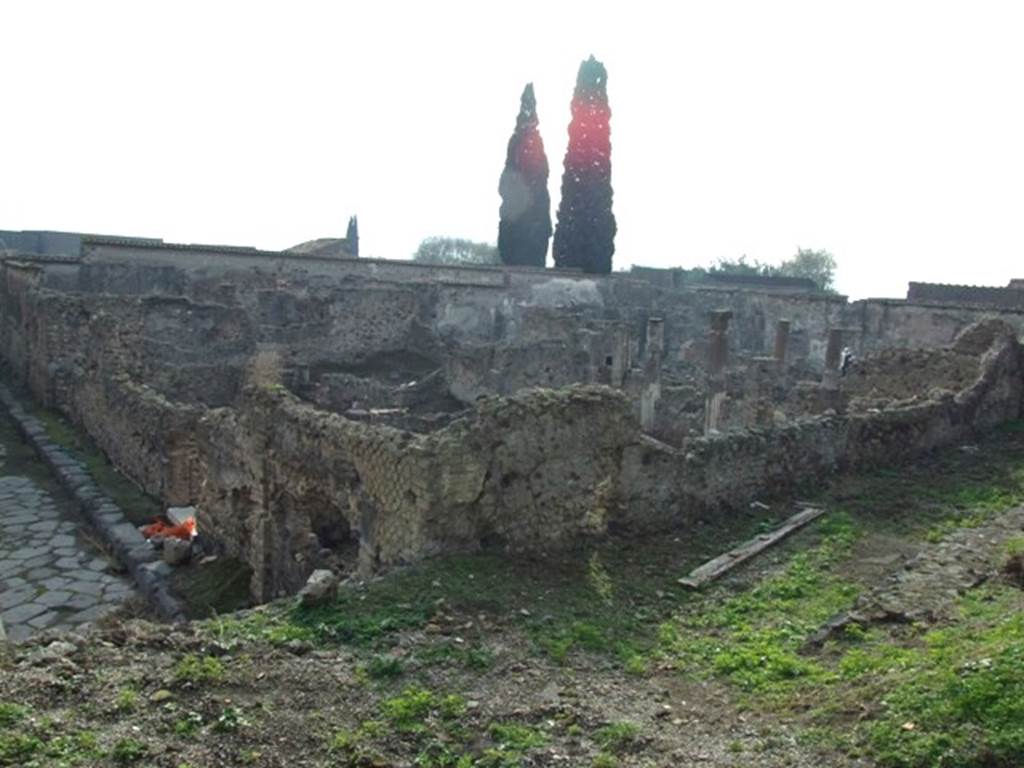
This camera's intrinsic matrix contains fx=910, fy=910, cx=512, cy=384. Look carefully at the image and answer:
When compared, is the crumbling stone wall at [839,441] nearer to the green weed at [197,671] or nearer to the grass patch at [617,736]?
the grass patch at [617,736]

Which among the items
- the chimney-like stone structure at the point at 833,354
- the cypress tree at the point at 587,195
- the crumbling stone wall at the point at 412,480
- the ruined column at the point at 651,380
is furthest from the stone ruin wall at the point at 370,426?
the cypress tree at the point at 587,195

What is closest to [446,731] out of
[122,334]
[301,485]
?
[301,485]

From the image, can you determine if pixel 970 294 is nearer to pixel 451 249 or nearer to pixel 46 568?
pixel 46 568

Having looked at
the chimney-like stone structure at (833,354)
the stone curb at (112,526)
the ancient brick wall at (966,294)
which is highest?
the ancient brick wall at (966,294)

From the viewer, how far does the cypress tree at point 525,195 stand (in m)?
52.3

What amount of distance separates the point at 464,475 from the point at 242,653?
2561mm

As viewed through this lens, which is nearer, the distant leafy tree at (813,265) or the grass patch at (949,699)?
the grass patch at (949,699)

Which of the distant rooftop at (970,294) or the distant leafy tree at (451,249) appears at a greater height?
the distant leafy tree at (451,249)

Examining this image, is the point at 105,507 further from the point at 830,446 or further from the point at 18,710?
the point at 830,446

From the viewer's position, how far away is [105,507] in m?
12.2

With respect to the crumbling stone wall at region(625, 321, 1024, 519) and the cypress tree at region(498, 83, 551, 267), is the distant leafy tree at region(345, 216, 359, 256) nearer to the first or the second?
the cypress tree at region(498, 83, 551, 267)

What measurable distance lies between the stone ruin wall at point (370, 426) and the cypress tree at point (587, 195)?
57.7 ft

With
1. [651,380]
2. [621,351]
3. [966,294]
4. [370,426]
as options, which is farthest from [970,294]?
[370,426]

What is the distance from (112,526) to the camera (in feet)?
37.6
